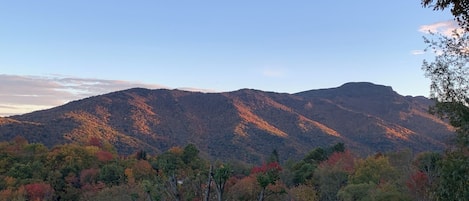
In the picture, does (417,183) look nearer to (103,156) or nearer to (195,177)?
(195,177)

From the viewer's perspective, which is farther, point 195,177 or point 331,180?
point 331,180

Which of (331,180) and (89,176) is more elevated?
(331,180)

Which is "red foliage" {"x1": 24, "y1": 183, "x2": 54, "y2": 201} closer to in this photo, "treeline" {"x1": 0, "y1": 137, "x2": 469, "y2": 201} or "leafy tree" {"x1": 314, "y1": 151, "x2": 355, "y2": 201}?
"treeline" {"x1": 0, "y1": 137, "x2": 469, "y2": 201}

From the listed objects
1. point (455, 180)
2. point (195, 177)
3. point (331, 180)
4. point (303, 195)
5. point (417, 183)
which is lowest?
point (303, 195)

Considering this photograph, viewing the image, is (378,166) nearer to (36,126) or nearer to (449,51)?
(449,51)

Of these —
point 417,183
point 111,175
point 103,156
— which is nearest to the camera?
point 417,183

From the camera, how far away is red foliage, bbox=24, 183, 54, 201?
194 ft

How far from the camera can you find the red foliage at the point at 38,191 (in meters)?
59.2

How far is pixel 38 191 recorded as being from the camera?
59.6 metres

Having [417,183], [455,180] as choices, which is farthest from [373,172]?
[455,180]

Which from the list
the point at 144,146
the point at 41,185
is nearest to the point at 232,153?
the point at 144,146

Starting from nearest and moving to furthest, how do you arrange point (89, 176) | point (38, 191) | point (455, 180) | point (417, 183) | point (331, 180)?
point (455, 180) < point (417, 183) < point (331, 180) < point (38, 191) < point (89, 176)

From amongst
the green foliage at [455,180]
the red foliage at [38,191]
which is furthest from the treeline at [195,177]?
the green foliage at [455,180]

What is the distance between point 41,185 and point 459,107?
60584 mm
